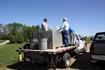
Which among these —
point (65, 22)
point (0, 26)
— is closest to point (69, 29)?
point (65, 22)

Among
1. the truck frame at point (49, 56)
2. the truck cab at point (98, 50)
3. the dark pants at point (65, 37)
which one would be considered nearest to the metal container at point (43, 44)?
the truck frame at point (49, 56)

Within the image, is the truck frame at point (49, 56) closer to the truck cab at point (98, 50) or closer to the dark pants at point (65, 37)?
the dark pants at point (65, 37)

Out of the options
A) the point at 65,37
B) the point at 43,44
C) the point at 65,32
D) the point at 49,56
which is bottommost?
the point at 49,56

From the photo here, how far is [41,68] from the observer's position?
11.3m

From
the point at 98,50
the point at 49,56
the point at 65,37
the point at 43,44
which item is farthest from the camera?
the point at 65,37

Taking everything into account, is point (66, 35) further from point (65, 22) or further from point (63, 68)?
point (63, 68)

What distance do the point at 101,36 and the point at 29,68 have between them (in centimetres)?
461

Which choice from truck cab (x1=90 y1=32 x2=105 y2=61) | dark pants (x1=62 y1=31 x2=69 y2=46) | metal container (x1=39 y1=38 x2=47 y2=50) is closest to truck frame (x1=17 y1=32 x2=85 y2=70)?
→ metal container (x1=39 y1=38 x2=47 y2=50)

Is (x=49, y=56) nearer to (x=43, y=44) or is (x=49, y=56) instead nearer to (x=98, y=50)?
(x=43, y=44)

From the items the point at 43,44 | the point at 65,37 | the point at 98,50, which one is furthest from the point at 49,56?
the point at 65,37

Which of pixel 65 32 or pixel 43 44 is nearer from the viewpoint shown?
pixel 43 44

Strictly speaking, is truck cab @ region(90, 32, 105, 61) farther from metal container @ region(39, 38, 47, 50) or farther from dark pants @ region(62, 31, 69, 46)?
metal container @ region(39, 38, 47, 50)

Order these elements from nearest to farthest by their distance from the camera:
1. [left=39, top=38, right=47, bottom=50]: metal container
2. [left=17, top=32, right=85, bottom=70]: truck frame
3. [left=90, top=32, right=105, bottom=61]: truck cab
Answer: [left=17, top=32, right=85, bottom=70]: truck frame
[left=39, top=38, right=47, bottom=50]: metal container
[left=90, top=32, right=105, bottom=61]: truck cab

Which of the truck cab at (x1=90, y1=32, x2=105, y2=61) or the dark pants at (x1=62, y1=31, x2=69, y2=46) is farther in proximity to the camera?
the dark pants at (x1=62, y1=31, x2=69, y2=46)
